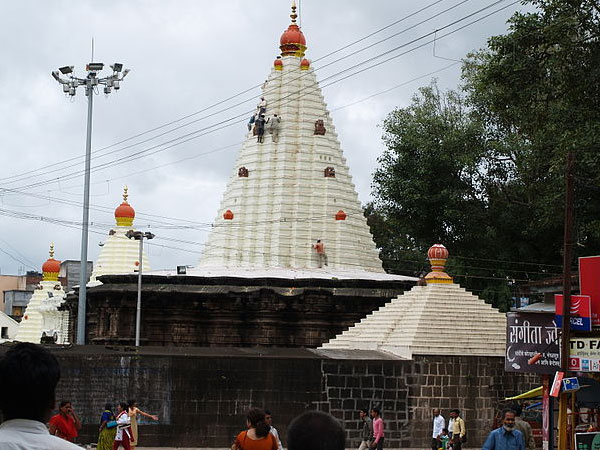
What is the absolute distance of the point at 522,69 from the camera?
80.0 ft

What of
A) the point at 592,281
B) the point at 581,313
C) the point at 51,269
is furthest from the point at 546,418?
the point at 51,269

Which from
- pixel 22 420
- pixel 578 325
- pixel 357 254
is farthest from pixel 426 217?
pixel 22 420

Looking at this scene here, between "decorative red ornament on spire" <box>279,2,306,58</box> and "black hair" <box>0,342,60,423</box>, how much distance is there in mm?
35999

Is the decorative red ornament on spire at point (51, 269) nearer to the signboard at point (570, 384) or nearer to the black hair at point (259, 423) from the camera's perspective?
the signboard at point (570, 384)

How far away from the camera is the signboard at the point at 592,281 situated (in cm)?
1503

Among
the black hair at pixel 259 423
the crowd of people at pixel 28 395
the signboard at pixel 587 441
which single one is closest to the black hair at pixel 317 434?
the crowd of people at pixel 28 395

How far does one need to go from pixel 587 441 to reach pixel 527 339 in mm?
2947

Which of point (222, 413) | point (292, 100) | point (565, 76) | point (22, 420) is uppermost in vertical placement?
point (292, 100)

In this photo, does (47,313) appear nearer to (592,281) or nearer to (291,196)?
(291,196)

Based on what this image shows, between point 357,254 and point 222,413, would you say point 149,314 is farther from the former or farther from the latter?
point 222,413

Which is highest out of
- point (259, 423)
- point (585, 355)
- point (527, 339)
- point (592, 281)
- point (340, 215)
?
point (340, 215)

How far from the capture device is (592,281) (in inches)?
598

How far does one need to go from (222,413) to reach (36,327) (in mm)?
36487

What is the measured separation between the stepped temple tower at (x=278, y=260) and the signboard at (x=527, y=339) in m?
17.5
